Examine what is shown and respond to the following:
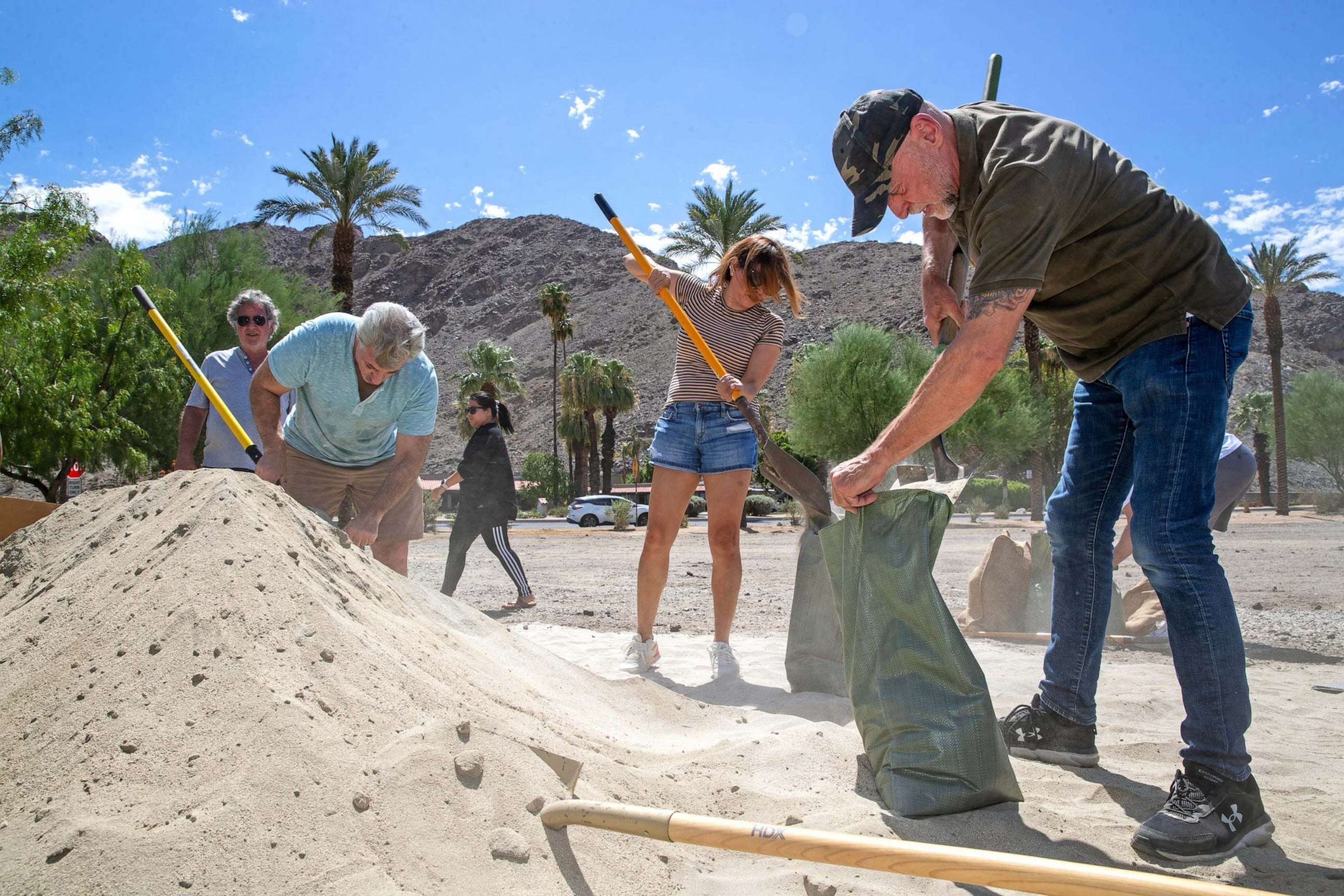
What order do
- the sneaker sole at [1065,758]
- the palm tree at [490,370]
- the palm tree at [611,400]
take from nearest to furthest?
the sneaker sole at [1065,758]
the palm tree at [611,400]
the palm tree at [490,370]

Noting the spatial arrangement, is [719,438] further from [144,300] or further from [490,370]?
[490,370]

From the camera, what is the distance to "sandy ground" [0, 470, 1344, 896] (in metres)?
1.43

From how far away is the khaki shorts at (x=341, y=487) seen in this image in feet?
11.7

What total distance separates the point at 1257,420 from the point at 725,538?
61717mm

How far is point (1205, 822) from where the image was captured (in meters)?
1.73

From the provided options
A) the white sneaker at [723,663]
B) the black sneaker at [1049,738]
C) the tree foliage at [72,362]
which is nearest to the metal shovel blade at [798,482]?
the black sneaker at [1049,738]

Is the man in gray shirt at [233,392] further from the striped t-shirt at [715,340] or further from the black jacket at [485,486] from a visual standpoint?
the striped t-shirt at [715,340]

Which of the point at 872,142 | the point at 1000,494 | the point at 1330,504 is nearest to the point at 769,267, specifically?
the point at 872,142

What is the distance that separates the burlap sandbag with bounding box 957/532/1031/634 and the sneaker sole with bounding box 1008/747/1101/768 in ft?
7.34

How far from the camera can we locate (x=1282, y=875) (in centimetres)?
163

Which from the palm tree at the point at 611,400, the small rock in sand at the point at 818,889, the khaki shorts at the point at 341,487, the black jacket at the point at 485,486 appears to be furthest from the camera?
the palm tree at the point at 611,400

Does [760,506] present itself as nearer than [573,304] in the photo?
Yes

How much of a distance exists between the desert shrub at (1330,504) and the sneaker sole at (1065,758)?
3596cm

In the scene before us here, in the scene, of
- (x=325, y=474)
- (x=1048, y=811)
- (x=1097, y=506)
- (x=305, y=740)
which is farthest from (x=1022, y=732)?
(x=325, y=474)
